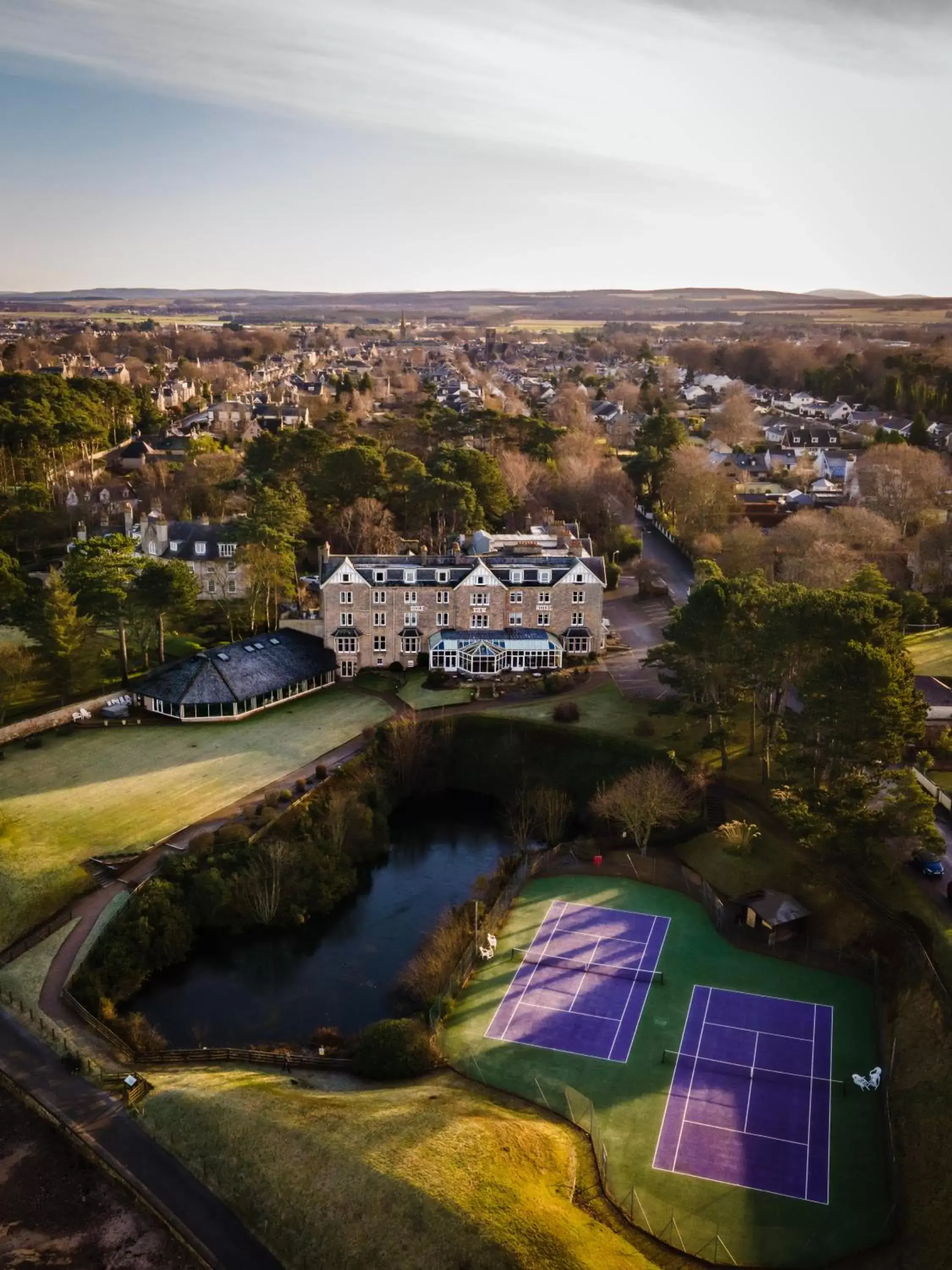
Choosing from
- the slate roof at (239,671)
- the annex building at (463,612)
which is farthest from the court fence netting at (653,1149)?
the slate roof at (239,671)

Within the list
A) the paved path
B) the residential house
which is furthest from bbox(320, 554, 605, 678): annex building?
the paved path

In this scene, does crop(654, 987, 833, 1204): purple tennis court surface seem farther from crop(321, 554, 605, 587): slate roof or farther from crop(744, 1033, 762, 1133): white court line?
crop(321, 554, 605, 587): slate roof

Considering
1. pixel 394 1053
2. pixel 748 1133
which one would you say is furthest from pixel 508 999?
pixel 748 1133

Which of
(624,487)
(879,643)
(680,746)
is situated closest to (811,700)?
(879,643)

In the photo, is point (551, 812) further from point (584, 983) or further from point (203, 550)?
point (203, 550)

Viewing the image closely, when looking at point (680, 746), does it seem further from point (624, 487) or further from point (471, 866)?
point (624, 487)

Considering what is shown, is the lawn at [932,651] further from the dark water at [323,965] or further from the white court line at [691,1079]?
the white court line at [691,1079]
